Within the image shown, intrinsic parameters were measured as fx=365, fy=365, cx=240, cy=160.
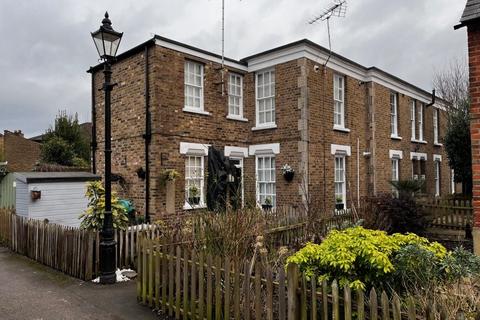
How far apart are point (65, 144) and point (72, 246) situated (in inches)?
854

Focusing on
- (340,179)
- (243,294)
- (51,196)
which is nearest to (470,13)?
(243,294)

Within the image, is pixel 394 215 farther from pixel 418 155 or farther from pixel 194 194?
pixel 418 155

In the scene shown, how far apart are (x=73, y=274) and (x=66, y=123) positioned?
23730mm

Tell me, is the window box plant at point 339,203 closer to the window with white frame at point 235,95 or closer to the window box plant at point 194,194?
the window with white frame at point 235,95

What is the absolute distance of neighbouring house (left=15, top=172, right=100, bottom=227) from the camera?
10.2 metres

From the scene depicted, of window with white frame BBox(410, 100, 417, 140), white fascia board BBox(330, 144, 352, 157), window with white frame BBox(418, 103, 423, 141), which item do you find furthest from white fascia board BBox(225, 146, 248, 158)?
window with white frame BBox(418, 103, 423, 141)

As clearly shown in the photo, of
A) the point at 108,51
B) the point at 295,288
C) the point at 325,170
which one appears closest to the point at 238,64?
the point at 325,170

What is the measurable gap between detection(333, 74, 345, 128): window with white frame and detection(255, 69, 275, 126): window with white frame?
264cm

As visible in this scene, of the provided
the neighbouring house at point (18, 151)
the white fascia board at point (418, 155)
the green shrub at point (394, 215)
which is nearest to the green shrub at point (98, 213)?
the green shrub at point (394, 215)

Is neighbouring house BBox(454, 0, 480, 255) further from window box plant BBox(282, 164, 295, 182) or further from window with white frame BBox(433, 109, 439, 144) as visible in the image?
window with white frame BBox(433, 109, 439, 144)

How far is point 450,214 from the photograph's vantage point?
1158 cm

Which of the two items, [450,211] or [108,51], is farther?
[450,211]

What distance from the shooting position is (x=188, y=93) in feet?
41.9

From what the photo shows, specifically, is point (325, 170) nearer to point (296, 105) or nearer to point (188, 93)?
point (296, 105)
